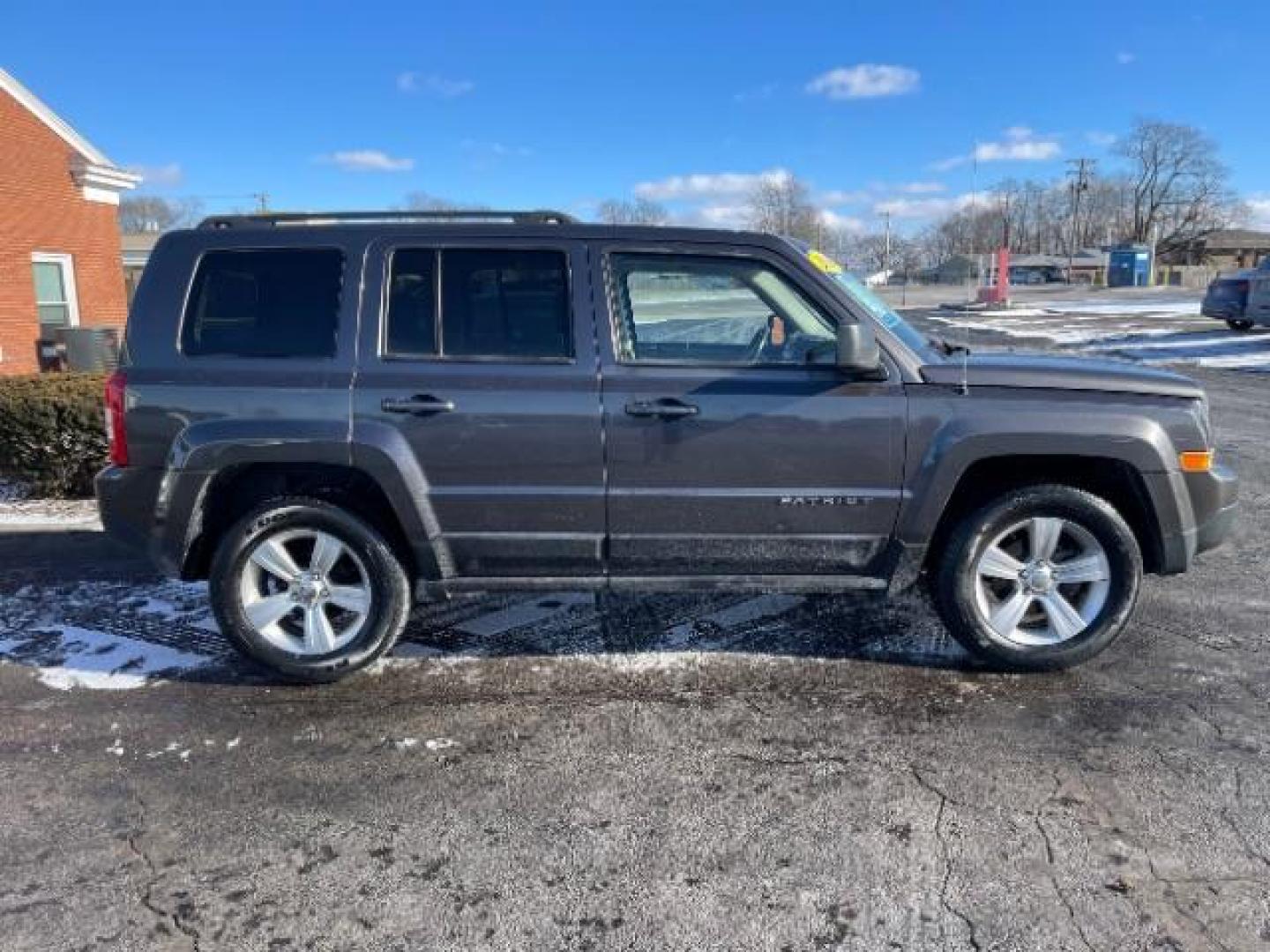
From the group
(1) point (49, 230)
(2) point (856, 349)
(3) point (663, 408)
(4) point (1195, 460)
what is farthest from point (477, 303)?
(1) point (49, 230)

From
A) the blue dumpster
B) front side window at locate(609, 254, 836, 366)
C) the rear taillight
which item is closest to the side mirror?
front side window at locate(609, 254, 836, 366)

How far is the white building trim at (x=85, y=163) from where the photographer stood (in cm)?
1616

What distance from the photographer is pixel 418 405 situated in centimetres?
378

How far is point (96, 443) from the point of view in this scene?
23.7ft

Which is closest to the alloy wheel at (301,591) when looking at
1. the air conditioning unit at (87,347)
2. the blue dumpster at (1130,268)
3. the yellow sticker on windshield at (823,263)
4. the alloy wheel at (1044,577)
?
the yellow sticker on windshield at (823,263)

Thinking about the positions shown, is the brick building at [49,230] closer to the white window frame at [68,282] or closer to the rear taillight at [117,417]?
the white window frame at [68,282]

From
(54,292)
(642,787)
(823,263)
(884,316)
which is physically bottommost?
(642,787)

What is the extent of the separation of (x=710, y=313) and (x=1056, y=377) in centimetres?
144

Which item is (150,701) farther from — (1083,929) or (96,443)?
(96,443)

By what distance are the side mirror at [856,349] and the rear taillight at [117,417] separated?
9.47ft

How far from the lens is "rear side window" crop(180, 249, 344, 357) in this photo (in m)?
3.88

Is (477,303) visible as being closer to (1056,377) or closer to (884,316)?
(884,316)

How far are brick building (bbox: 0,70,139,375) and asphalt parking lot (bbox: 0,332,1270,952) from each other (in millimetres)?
14471

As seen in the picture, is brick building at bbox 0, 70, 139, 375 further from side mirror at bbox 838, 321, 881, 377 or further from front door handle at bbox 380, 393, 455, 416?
side mirror at bbox 838, 321, 881, 377
